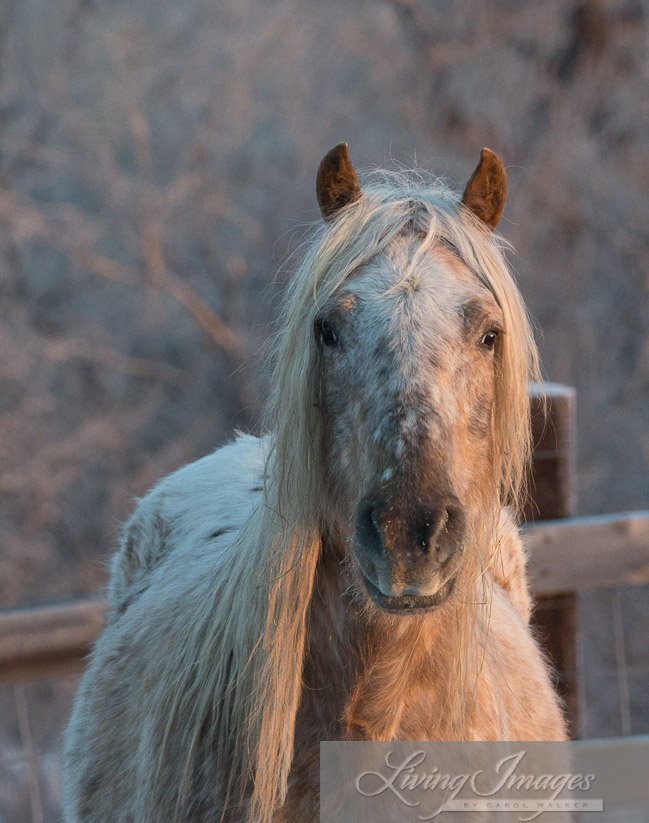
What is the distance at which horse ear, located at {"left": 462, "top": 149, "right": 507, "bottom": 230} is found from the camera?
63.7 inches

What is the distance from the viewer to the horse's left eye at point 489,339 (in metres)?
1.50

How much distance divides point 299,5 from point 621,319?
4.94 meters

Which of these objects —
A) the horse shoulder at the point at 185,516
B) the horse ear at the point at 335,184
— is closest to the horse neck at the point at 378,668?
the horse shoulder at the point at 185,516

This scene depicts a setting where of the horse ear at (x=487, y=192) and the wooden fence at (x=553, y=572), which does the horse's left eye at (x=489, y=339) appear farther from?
the wooden fence at (x=553, y=572)

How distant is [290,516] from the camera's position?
1.52 meters

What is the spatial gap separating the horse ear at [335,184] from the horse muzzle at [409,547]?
24.7 inches

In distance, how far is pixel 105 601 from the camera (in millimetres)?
2592

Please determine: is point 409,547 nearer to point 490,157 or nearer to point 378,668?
point 378,668

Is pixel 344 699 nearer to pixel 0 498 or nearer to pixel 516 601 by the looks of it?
pixel 516 601

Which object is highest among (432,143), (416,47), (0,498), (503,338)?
(416,47)

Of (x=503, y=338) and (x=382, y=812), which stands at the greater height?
(x=503, y=338)

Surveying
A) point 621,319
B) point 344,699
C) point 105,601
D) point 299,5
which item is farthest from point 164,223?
point 344,699

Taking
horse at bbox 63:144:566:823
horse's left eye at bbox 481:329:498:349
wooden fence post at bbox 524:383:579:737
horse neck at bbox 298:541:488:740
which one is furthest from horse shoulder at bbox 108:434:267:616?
wooden fence post at bbox 524:383:579:737

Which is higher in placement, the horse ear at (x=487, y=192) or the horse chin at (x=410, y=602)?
the horse ear at (x=487, y=192)
